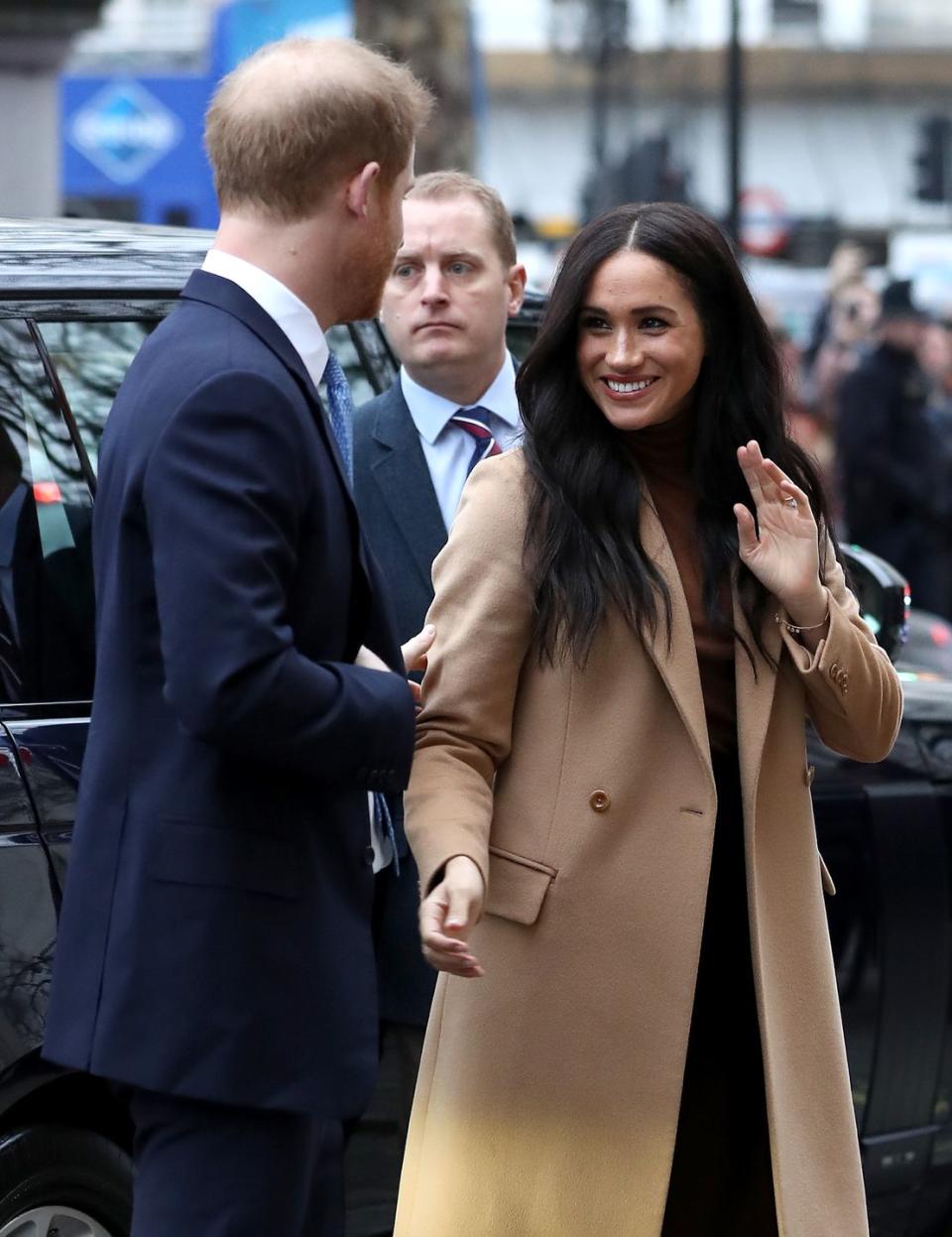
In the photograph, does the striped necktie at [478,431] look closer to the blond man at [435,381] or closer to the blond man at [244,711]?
the blond man at [435,381]

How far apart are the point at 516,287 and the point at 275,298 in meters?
1.68

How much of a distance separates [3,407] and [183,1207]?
1293 mm

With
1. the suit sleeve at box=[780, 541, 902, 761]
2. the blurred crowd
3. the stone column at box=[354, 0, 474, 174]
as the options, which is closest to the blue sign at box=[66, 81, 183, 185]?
the stone column at box=[354, 0, 474, 174]

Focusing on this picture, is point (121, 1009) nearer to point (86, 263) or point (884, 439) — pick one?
point (86, 263)

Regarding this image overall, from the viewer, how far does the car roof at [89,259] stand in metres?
3.35

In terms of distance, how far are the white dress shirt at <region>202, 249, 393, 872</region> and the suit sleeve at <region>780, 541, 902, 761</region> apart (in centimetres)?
81

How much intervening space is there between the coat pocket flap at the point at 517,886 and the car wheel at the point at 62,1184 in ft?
2.44

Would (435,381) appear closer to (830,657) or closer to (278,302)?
(830,657)

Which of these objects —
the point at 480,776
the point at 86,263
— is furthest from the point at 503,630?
the point at 86,263

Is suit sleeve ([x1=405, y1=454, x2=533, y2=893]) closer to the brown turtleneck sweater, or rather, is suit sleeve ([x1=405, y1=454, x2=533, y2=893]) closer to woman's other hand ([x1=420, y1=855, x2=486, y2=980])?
woman's other hand ([x1=420, y1=855, x2=486, y2=980])

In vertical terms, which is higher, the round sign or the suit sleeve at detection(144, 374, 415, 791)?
the suit sleeve at detection(144, 374, 415, 791)

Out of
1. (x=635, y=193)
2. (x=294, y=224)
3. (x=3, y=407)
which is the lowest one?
(x=635, y=193)

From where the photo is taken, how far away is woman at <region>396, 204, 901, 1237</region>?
2.96m

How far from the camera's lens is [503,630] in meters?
2.98
